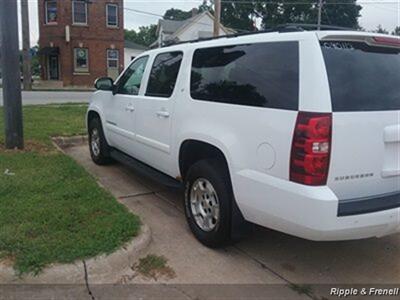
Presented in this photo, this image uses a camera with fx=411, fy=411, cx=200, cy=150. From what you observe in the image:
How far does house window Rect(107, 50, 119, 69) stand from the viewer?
33.2 meters

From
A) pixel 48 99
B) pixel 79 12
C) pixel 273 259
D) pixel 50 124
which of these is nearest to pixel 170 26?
pixel 79 12

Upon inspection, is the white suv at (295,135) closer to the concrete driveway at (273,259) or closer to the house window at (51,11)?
the concrete driveway at (273,259)

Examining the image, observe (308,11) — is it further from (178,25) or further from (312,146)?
(312,146)

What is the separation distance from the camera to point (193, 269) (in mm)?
3615

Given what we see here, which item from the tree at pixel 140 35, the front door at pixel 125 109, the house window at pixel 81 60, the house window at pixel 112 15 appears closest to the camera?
the front door at pixel 125 109

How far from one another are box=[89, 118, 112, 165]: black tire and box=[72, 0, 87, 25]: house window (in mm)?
27062

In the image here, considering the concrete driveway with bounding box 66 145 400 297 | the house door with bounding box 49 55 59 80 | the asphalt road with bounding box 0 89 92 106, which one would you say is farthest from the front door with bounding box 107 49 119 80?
the concrete driveway with bounding box 66 145 400 297

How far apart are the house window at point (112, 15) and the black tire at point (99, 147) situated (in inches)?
1094

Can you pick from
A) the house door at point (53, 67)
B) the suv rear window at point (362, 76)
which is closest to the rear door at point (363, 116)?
the suv rear window at point (362, 76)

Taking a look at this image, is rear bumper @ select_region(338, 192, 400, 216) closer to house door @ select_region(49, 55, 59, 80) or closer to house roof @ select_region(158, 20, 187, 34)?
house door @ select_region(49, 55, 59, 80)

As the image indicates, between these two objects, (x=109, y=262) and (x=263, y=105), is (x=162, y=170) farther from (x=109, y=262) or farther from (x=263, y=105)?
(x=263, y=105)

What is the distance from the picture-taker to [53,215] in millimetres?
4125

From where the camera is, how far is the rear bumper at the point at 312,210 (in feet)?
9.57

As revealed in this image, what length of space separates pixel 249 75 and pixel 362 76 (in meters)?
0.90
